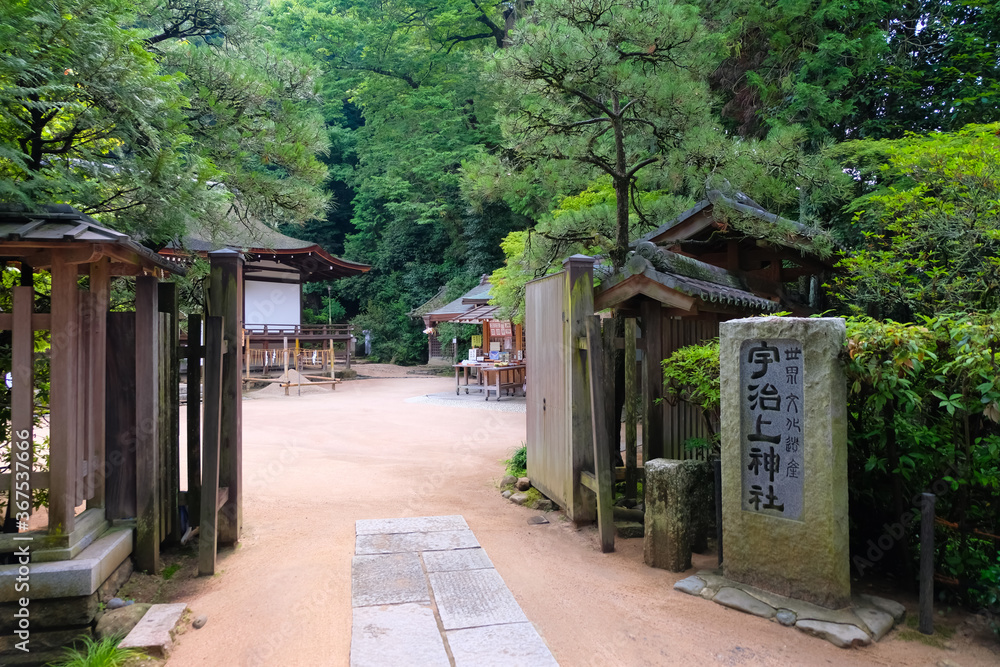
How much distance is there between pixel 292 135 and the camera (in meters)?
6.95

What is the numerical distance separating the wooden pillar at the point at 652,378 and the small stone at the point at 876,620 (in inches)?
82.8

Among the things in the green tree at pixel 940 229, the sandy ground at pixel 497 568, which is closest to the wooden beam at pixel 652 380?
the sandy ground at pixel 497 568

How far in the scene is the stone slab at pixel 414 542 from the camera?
4.55m

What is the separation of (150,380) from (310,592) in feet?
5.81

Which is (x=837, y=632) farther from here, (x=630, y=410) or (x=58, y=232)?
(x=58, y=232)

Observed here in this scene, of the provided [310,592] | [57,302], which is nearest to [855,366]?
[310,592]

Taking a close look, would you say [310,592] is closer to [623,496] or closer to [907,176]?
[623,496]

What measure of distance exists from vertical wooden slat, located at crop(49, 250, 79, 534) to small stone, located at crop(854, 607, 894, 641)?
174 inches

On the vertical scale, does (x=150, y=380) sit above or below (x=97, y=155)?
below

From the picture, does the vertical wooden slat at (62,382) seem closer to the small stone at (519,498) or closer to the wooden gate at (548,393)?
the wooden gate at (548,393)

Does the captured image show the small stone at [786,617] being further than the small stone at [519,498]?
No

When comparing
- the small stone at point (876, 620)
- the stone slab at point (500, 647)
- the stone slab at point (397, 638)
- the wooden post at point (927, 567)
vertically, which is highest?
the wooden post at point (927, 567)

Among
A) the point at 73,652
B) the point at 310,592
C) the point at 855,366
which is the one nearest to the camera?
the point at 73,652

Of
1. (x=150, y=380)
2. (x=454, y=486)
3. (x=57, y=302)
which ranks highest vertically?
(x=57, y=302)
